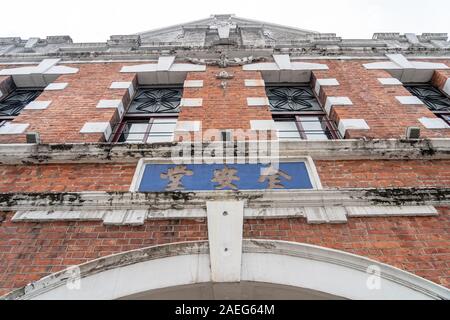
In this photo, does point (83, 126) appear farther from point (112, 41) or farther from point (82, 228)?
point (112, 41)

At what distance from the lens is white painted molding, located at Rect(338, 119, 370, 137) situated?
17.0 ft

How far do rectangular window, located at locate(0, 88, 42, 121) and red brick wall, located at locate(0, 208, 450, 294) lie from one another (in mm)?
3526

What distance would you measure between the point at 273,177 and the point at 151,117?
3.00m

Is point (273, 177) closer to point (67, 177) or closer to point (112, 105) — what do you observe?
point (67, 177)

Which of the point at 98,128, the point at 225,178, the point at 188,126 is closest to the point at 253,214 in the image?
the point at 225,178

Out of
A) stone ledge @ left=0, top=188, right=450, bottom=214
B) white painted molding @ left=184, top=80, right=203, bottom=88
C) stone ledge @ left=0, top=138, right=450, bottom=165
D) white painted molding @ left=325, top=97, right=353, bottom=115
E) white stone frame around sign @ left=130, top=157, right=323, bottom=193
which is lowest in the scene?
stone ledge @ left=0, top=188, right=450, bottom=214

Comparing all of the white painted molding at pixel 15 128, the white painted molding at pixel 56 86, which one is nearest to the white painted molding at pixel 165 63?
the white painted molding at pixel 56 86

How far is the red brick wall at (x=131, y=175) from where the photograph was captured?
4.12 meters

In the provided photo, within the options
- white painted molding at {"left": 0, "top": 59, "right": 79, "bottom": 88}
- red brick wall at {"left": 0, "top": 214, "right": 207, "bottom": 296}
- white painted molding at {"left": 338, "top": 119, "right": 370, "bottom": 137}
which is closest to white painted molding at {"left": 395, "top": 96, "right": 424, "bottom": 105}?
white painted molding at {"left": 338, "top": 119, "right": 370, "bottom": 137}

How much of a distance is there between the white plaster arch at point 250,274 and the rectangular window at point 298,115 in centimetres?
251

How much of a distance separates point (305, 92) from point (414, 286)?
4.74 metres

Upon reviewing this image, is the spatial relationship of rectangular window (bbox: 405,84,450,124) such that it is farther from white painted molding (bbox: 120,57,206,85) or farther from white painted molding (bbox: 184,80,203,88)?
white painted molding (bbox: 120,57,206,85)
